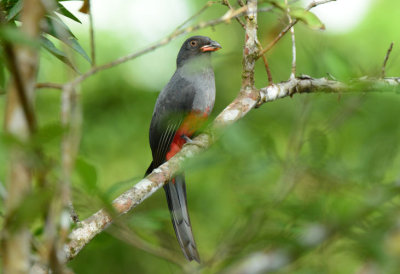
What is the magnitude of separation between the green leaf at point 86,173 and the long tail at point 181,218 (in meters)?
2.87

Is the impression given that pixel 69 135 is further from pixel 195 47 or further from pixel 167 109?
pixel 195 47

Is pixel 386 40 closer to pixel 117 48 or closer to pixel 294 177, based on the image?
pixel 117 48

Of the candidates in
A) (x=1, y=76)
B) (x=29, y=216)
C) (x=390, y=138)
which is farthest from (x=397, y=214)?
(x=1, y=76)

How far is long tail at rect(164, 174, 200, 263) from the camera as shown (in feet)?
13.8

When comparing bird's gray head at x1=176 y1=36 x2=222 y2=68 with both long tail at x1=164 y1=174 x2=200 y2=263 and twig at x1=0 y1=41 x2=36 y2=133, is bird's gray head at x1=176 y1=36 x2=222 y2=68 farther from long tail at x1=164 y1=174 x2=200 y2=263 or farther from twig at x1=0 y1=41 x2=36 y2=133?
twig at x1=0 y1=41 x2=36 y2=133

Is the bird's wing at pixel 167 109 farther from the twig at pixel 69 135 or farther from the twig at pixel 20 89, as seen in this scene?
the twig at pixel 20 89

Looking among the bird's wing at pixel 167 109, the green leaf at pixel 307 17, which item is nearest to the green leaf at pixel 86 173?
the green leaf at pixel 307 17

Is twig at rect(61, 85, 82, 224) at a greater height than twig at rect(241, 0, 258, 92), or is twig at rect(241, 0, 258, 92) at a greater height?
twig at rect(61, 85, 82, 224)

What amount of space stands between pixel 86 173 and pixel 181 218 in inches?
140

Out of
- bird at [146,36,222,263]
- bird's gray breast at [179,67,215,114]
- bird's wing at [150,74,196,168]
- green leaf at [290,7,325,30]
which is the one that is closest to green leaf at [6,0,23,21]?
green leaf at [290,7,325,30]

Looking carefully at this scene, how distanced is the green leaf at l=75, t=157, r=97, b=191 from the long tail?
2.87 metres

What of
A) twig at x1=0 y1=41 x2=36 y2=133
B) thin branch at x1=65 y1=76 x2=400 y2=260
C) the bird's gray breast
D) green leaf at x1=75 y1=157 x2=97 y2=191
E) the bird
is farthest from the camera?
the bird's gray breast

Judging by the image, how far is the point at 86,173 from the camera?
3.31ft

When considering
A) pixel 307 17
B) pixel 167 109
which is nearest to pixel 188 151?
pixel 307 17
